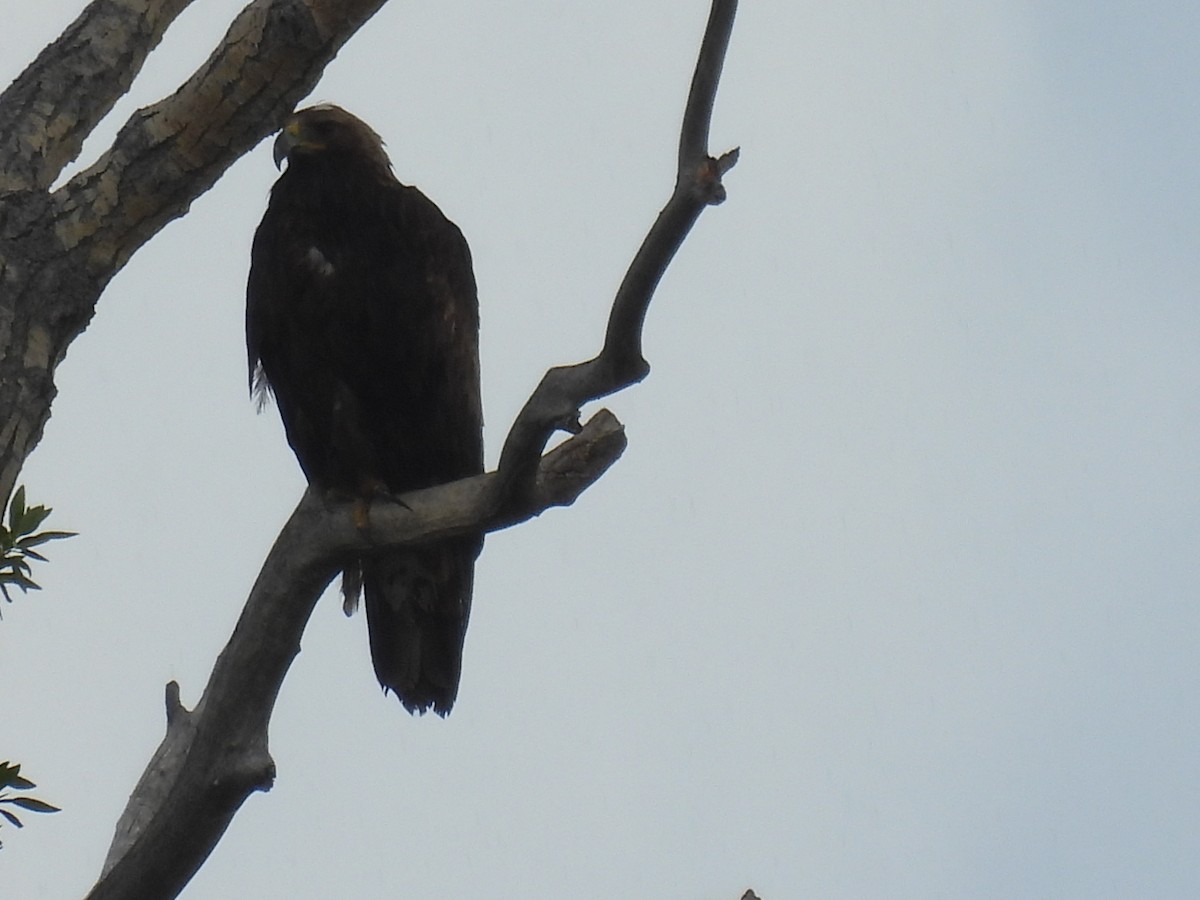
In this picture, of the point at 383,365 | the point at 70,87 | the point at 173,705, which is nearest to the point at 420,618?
the point at 383,365

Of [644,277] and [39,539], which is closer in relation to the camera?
[644,277]

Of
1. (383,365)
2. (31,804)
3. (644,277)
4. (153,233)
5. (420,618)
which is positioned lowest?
(31,804)

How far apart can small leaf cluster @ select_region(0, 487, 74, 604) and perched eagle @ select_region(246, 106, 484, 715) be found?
1161 mm

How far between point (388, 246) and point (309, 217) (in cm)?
29

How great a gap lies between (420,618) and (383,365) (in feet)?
2.53

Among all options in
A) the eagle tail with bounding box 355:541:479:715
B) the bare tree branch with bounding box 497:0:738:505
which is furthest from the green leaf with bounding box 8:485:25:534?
the eagle tail with bounding box 355:541:479:715

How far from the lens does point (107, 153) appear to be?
362cm

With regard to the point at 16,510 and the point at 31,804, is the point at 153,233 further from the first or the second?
the point at 31,804

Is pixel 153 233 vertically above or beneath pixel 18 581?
above

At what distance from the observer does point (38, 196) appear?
11.3 ft

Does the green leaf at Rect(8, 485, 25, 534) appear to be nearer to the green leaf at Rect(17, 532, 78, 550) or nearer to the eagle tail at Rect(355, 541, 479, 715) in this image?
the green leaf at Rect(17, 532, 78, 550)

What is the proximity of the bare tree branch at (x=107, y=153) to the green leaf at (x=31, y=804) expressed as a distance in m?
0.62

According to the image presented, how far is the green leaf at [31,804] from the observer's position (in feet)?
10.2

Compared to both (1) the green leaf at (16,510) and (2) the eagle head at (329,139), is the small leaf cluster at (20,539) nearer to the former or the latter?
(1) the green leaf at (16,510)
